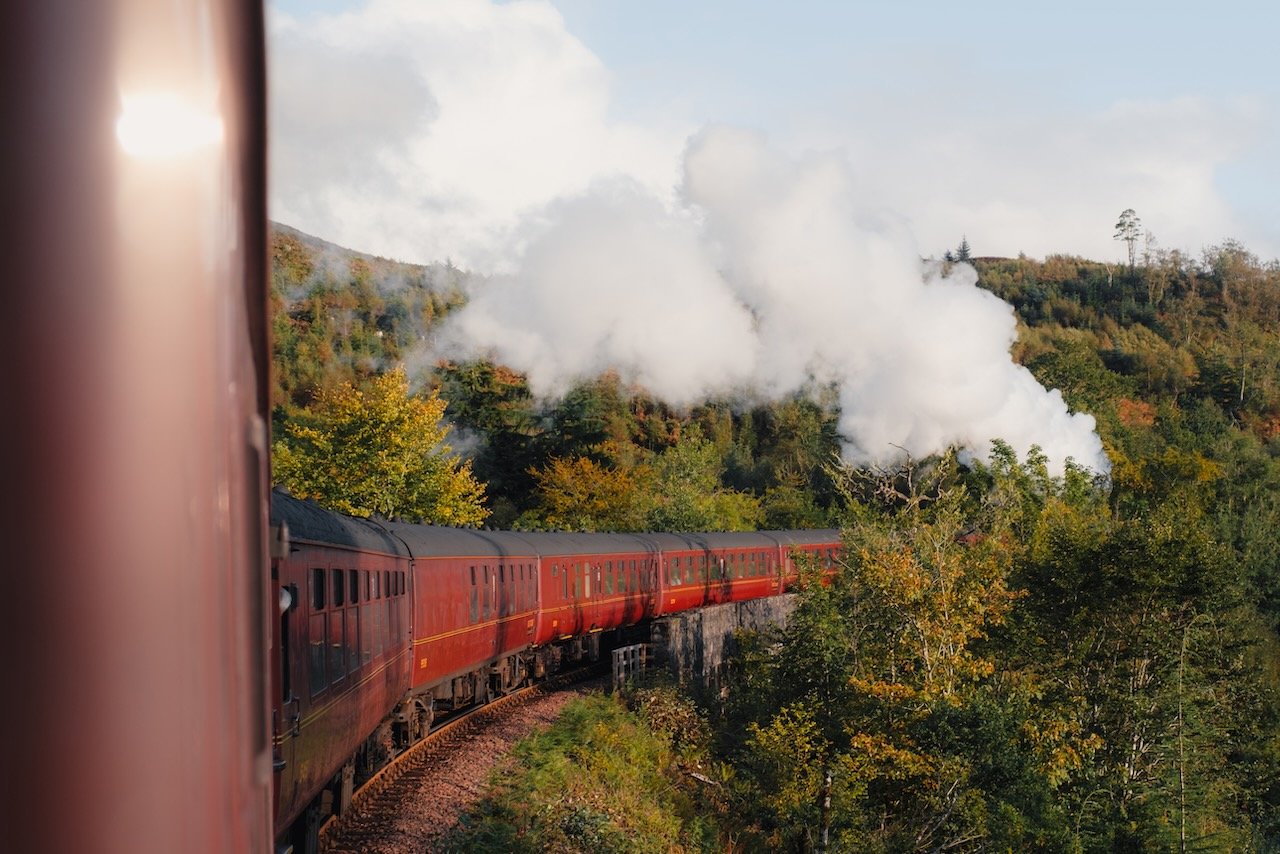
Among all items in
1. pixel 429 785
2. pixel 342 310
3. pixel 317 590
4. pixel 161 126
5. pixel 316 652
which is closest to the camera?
pixel 161 126

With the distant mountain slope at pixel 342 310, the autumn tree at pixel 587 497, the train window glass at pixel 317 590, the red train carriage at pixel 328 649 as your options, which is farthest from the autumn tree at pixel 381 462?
the train window glass at pixel 317 590

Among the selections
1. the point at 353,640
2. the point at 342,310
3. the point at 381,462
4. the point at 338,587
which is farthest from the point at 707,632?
the point at 342,310

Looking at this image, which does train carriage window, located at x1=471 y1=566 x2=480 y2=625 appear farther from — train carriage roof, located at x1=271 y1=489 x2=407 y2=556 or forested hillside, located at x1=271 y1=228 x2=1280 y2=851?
forested hillside, located at x1=271 y1=228 x2=1280 y2=851

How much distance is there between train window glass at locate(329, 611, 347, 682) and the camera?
9031 millimetres

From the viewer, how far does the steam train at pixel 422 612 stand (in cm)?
786

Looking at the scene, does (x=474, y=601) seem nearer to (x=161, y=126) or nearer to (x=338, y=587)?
(x=338, y=587)

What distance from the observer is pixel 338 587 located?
9469 mm

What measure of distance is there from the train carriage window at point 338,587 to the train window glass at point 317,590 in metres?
0.43

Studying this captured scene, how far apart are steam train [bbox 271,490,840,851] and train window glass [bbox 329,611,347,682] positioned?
2 cm

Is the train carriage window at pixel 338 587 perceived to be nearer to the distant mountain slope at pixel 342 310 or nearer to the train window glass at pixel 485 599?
the train window glass at pixel 485 599

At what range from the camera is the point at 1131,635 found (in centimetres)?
2662

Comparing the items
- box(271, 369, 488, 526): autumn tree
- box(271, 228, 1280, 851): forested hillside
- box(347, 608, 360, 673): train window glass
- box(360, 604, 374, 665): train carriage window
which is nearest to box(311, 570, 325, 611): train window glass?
box(347, 608, 360, 673): train window glass

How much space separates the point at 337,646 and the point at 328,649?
46 cm

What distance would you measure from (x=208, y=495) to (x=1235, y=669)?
31.2 metres
